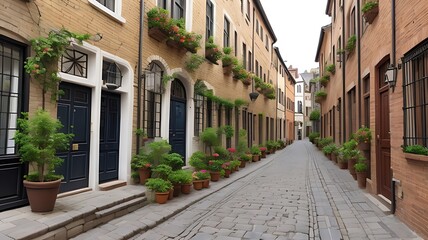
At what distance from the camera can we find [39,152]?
184 inches

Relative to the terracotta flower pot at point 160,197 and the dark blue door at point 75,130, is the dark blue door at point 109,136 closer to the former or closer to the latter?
the dark blue door at point 75,130

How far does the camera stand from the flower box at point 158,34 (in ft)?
27.8

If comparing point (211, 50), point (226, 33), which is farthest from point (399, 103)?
point (226, 33)

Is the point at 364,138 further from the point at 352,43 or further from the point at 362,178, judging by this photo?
the point at 352,43

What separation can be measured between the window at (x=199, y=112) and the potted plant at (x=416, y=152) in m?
7.34

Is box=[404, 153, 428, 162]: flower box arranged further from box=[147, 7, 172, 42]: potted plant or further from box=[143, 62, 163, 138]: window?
box=[147, 7, 172, 42]: potted plant

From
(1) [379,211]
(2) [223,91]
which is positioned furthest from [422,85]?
(2) [223,91]

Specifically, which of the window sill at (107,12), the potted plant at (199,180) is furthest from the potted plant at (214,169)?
the window sill at (107,12)

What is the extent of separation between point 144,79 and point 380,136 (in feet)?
19.0

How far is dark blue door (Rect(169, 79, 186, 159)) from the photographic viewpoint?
10109mm

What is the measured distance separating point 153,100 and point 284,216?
4645 mm

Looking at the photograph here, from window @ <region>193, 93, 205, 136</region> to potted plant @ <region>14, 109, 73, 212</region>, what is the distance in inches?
273

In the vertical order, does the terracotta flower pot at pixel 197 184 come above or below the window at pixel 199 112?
below

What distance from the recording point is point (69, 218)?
15.4 feet
